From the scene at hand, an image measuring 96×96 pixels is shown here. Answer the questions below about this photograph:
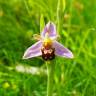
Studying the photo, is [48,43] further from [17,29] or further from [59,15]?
[17,29]

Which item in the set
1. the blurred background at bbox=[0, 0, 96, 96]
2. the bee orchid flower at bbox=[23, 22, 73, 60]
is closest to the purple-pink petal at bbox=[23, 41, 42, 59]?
the bee orchid flower at bbox=[23, 22, 73, 60]

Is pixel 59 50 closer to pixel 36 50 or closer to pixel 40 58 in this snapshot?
pixel 36 50

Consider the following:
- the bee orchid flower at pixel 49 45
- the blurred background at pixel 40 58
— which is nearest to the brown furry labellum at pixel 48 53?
the bee orchid flower at pixel 49 45

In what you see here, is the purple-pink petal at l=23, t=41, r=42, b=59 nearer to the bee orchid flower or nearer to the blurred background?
the bee orchid flower

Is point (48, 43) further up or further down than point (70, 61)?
further up

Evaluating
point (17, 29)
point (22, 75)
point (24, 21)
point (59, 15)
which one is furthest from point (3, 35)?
point (59, 15)

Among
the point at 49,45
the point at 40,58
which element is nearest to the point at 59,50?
the point at 49,45
